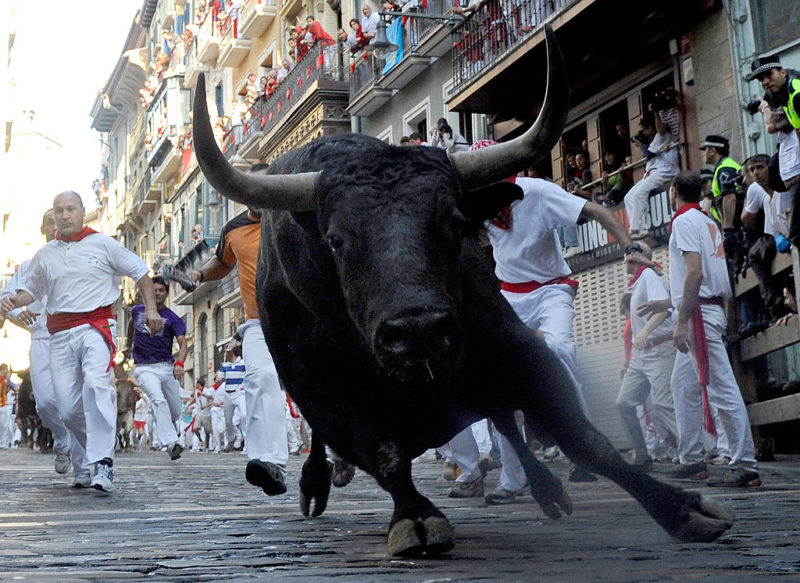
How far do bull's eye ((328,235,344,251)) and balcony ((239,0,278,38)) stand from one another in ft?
111

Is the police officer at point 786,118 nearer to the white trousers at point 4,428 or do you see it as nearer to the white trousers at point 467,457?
the white trousers at point 467,457

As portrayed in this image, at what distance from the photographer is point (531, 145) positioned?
4414mm

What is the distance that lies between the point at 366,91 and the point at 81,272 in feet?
63.3

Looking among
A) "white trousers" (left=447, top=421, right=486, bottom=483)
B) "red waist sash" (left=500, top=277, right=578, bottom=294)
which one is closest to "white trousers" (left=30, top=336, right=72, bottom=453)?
"white trousers" (left=447, top=421, right=486, bottom=483)

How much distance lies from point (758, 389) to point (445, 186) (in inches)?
296

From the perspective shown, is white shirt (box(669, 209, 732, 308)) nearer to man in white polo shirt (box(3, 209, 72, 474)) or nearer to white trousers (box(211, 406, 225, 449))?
man in white polo shirt (box(3, 209, 72, 474))

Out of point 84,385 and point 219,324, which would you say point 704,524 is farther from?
point 219,324

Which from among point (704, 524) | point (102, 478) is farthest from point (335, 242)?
point (102, 478)

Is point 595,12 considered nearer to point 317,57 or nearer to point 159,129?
point 317,57

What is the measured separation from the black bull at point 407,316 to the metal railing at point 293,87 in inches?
1020

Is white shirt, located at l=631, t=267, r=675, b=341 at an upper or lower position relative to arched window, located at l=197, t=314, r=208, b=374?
lower

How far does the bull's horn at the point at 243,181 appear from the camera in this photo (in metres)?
4.22

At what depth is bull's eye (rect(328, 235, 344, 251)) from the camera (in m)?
A: 4.29

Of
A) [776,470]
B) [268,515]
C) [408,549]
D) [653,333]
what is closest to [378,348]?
[408,549]
